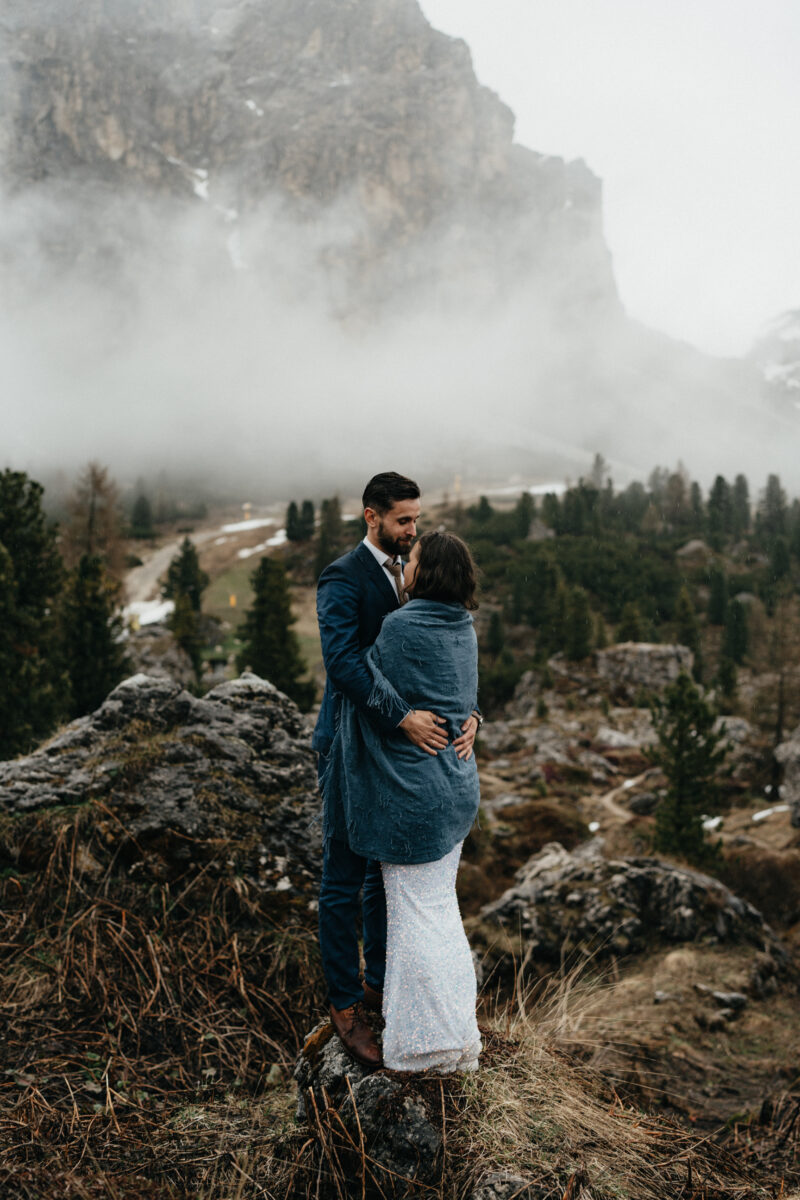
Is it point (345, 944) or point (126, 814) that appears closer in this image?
A: point (345, 944)

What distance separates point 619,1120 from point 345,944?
1.28 metres

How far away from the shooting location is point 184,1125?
2.68 m

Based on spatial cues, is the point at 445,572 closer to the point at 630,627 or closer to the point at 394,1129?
the point at 394,1129

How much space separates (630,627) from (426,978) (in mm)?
56018

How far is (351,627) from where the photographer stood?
8.95 feet

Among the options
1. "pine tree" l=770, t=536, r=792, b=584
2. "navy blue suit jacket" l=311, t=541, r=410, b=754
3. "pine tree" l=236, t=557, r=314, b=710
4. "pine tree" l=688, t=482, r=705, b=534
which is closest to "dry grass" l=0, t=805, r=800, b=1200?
"navy blue suit jacket" l=311, t=541, r=410, b=754

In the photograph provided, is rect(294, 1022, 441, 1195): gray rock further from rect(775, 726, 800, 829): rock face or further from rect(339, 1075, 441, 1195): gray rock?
rect(775, 726, 800, 829): rock face

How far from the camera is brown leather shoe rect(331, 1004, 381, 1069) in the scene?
2.64 m

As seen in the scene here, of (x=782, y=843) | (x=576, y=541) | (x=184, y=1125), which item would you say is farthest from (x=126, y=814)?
(x=576, y=541)

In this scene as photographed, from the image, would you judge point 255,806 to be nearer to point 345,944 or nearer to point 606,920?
point 345,944

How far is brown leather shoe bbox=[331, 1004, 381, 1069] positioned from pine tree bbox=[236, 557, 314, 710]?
2602 cm

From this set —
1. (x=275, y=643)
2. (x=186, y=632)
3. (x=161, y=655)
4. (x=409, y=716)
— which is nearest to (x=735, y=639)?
(x=275, y=643)

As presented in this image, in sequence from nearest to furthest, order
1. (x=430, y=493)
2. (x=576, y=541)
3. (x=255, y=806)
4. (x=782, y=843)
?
(x=255, y=806), (x=782, y=843), (x=576, y=541), (x=430, y=493)

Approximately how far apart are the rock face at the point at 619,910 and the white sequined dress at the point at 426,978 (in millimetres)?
4263
